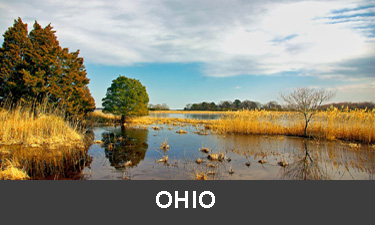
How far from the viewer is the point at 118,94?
2598 cm

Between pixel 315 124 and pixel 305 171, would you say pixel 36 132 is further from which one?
pixel 315 124

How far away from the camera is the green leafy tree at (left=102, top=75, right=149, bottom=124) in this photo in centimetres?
2605

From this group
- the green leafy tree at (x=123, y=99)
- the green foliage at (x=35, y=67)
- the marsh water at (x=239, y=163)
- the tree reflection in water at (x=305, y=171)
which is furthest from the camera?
the green leafy tree at (x=123, y=99)

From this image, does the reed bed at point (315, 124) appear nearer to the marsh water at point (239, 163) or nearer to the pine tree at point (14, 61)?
the marsh water at point (239, 163)

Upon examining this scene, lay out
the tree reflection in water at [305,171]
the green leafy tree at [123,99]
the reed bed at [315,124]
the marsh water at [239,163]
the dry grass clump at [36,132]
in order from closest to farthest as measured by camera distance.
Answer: the tree reflection in water at [305,171] < the marsh water at [239,163] < the dry grass clump at [36,132] < the reed bed at [315,124] < the green leafy tree at [123,99]

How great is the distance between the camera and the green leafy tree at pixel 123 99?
26.0 meters

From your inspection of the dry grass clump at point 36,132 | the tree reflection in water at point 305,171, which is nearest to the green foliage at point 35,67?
the dry grass clump at point 36,132

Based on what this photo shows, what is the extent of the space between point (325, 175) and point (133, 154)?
7.49 meters

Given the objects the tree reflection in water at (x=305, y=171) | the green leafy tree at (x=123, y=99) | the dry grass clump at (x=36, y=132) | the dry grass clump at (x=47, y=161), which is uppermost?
the green leafy tree at (x=123, y=99)

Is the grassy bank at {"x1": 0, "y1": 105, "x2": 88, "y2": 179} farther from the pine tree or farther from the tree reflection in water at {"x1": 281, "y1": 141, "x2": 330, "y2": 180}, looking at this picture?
the tree reflection in water at {"x1": 281, "y1": 141, "x2": 330, "y2": 180}

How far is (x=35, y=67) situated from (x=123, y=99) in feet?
34.9

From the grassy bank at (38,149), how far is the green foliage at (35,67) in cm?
358
